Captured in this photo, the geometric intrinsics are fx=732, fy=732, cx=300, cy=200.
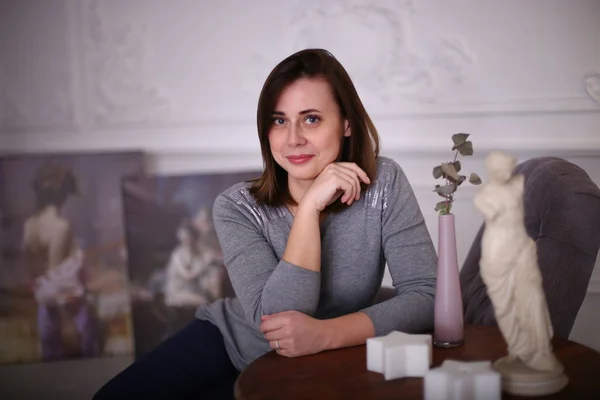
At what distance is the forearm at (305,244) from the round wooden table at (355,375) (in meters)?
0.23

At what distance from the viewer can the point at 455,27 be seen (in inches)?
119

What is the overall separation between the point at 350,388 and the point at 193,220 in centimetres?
204

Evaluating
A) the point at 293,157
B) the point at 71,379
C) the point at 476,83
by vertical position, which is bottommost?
the point at 71,379

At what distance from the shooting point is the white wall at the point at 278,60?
295cm

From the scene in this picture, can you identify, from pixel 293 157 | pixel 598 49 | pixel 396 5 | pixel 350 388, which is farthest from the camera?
pixel 396 5

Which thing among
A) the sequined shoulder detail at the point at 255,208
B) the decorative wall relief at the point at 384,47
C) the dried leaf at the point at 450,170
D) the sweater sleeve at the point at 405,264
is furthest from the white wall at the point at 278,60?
the dried leaf at the point at 450,170

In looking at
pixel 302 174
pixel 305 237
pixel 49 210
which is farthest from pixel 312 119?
pixel 49 210

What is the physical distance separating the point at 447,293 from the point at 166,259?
77.1 inches

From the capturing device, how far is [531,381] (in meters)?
1.31

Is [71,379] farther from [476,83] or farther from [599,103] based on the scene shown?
[599,103]

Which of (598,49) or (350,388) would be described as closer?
(350,388)

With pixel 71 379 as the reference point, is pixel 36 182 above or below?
above

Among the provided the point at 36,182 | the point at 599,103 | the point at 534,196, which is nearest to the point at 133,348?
the point at 36,182

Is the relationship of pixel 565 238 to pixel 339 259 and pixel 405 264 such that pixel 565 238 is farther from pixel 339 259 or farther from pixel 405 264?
pixel 339 259
